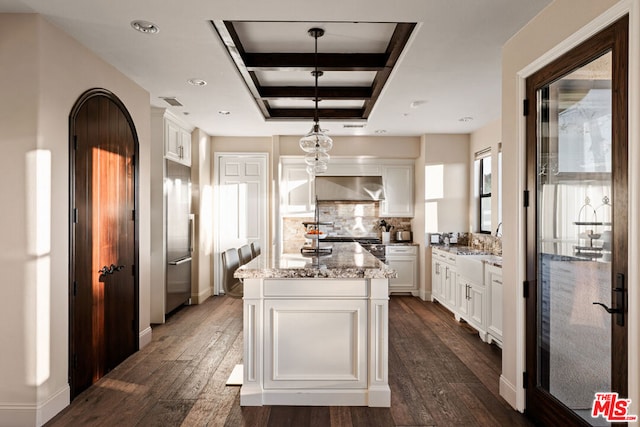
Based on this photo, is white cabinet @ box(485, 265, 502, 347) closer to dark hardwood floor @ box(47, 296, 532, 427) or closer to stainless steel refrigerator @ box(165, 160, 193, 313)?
A: dark hardwood floor @ box(47, 296, 532, 427)

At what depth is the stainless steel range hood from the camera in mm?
6789

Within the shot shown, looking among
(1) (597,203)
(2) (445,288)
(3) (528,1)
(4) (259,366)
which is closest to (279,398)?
(4) (259,366)

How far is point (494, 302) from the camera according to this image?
4.07 meters

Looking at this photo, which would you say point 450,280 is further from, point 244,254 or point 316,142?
point 316,142

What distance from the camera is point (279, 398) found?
9.32 feet

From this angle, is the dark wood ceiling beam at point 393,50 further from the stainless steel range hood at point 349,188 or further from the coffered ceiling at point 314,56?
the stainless steel range hood at point 349,188

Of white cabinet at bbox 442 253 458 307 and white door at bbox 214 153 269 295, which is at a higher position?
white door at bbox 214 153 269 295

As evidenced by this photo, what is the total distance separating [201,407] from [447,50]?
3.18 m

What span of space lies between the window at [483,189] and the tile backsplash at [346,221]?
1.31m

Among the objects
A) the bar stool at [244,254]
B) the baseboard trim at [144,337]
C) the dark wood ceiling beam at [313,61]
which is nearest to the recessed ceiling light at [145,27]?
the dark wood ceiling beam at [313,61]

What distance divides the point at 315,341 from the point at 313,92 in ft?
9.24

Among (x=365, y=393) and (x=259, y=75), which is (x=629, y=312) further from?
(x=259, y=75)

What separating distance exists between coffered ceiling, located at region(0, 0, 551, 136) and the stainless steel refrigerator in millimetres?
823

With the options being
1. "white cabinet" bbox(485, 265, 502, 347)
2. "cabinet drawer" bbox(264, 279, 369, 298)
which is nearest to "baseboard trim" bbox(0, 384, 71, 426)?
"cabinet drawer" bbox(264, 279, 369, 298)
